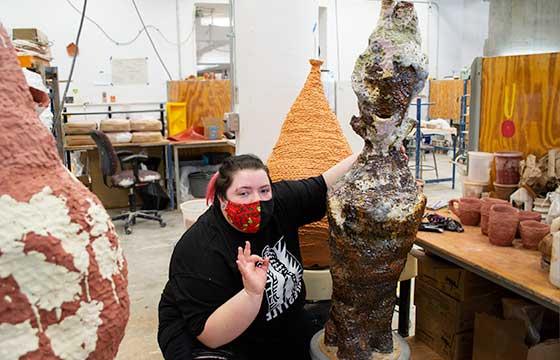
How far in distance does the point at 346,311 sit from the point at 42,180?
3.55 feet

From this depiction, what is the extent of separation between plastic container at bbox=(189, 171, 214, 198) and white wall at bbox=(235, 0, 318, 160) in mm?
3047

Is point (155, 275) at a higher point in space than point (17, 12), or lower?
lower

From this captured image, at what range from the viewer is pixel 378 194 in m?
1.29

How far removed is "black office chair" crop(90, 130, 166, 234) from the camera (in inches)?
177

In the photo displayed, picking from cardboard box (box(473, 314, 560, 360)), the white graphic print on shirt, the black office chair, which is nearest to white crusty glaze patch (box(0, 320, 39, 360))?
the white graphic print on shirt

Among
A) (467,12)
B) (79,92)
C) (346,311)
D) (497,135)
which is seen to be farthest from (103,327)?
(467,12)

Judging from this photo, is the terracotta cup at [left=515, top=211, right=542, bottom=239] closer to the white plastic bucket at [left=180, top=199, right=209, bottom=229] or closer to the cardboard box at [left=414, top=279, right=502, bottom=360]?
the cardboard box at [left=414, top=279, right=502, bottom=360]

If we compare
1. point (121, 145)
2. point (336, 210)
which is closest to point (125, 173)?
point (121, 145)

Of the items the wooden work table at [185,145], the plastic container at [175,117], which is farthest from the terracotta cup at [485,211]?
the plastic container at [175,117]

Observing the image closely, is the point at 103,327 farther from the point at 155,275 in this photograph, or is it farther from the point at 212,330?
the point at 155,275

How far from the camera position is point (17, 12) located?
672 cm

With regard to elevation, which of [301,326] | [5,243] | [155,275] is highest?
[5,243]

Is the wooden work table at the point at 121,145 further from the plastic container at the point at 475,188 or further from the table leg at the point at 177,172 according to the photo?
the plastic container at the point at 475,188

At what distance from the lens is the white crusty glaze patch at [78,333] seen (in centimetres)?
48
